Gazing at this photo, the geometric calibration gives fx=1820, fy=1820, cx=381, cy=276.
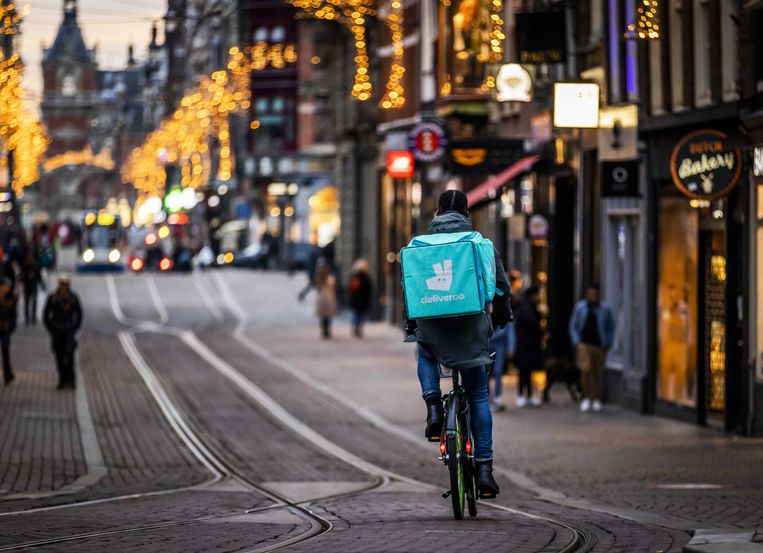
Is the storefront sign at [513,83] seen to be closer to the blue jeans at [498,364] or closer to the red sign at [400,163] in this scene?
the blue jeans at [498,364]

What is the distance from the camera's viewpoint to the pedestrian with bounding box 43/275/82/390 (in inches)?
1034

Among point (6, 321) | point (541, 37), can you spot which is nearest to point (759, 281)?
point (541, 37)

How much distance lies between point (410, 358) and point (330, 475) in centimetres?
1700

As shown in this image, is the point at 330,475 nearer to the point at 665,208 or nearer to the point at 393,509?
the point at 393,509

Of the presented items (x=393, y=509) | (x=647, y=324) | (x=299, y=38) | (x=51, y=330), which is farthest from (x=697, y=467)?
(x=299, y=38)

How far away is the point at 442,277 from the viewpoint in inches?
398

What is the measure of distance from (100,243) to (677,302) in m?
50.5

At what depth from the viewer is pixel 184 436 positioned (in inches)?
789

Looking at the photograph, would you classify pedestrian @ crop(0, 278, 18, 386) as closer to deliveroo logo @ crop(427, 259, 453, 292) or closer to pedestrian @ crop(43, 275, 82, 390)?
pedestrian @ crop(43, 275, 82, 390)

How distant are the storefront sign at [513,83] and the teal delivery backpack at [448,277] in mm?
17430

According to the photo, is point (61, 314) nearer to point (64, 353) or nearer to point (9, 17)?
point (64, 353)

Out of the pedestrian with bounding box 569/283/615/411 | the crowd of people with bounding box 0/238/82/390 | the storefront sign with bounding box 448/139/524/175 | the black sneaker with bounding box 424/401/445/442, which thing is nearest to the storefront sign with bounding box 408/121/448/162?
the storefront sign with bounding box 448/139/524/175

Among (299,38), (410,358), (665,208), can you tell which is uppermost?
(299,38)

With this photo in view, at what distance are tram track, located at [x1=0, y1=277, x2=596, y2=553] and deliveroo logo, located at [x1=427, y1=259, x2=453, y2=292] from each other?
1551 mm
